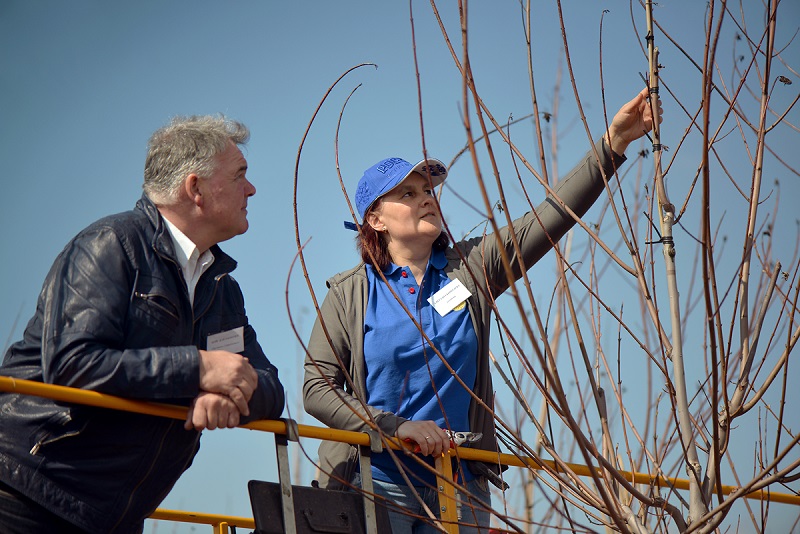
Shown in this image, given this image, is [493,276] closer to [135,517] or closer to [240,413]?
[240,413]

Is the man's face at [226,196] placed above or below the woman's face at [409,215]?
below

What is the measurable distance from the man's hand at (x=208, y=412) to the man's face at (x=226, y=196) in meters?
0.68

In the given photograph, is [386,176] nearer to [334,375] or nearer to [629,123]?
[334,375]

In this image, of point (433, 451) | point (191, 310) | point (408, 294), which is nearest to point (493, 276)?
point (408, 294)

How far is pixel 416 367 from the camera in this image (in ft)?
12.0

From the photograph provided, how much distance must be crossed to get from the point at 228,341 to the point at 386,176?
1.24 metres

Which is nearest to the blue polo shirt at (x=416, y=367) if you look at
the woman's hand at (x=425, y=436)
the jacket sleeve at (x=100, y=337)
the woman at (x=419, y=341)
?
the woman at (x=419, y=341)

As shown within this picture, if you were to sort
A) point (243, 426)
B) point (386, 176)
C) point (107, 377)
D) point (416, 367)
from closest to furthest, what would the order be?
point (107, 377), point (243, 426), point (416, 367), point (386, 176)

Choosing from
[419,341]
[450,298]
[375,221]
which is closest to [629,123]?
[450,298]

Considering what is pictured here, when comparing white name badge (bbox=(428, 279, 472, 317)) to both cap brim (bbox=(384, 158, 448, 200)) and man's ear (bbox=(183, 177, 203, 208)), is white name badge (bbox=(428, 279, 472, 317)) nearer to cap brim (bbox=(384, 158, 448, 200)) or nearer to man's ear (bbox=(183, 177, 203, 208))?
cap brim (bbox=(384, 158, 448, 200))

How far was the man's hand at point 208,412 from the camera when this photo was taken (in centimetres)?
278

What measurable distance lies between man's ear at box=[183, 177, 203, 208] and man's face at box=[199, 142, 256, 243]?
14 mm

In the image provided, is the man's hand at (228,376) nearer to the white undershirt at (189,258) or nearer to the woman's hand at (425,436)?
the white undershirt at (189,258)

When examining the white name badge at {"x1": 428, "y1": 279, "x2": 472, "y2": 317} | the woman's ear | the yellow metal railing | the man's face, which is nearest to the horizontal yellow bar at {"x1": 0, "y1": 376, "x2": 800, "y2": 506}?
the yellow metal railing
